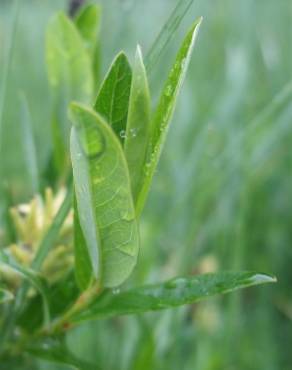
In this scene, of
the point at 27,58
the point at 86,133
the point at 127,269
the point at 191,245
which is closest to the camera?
the point at 86,133

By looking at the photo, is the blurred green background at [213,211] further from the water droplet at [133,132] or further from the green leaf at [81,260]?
the water droplet at [133,132]

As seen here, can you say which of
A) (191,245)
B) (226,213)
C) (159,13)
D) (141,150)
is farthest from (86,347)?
(159,13)

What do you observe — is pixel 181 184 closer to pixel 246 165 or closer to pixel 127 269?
pixel 246 165

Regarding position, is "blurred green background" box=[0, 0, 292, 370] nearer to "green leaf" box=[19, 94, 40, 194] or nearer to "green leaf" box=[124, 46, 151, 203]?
"green leaf" box=[19, 94, 40, 194]

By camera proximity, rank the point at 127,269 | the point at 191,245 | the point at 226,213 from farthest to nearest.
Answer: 1. the point at 226,213
2. the point at 191,245
3. the point at 127,269

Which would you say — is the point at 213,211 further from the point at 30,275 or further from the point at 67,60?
the point at 30,275

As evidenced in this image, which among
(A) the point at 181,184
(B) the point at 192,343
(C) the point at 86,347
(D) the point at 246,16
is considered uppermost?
(D) the point at 246,16

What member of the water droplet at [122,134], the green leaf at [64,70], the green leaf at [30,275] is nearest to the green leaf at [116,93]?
the water droplet at [122,134]
